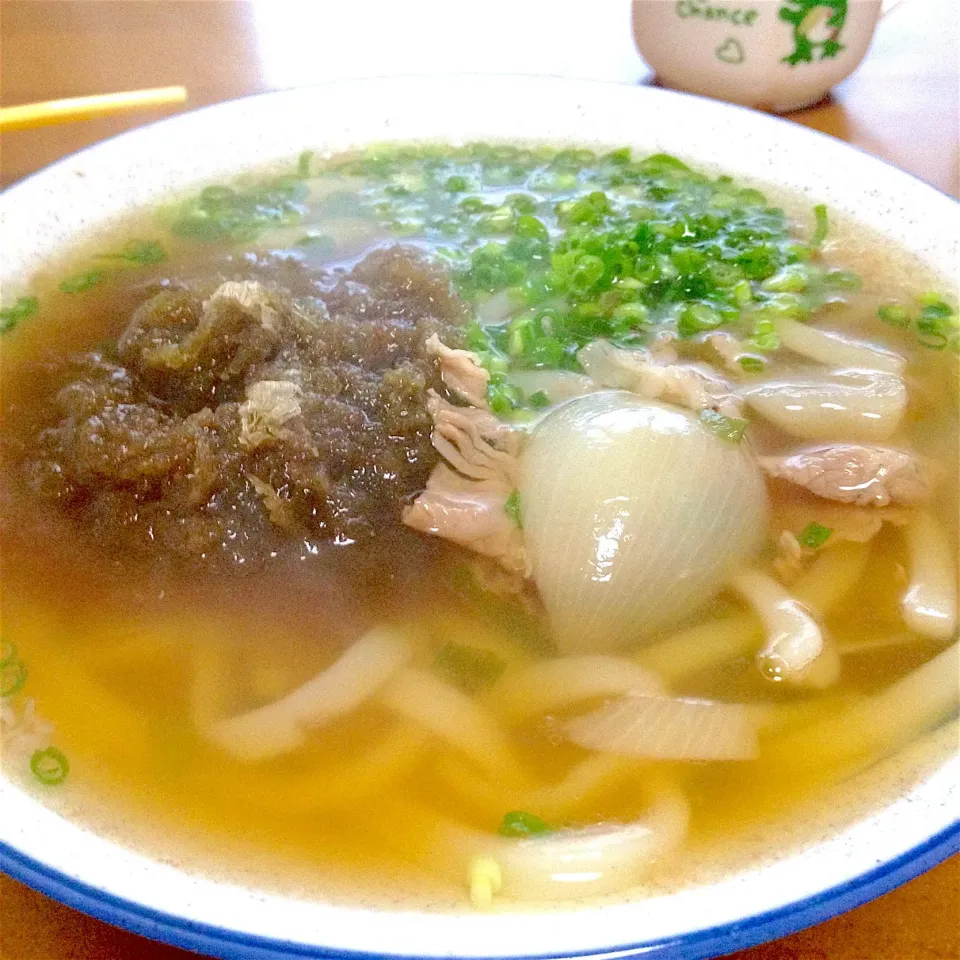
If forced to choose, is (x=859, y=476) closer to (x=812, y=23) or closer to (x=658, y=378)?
(x=658, y=378)

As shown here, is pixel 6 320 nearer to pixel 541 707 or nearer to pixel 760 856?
pixel 541 707

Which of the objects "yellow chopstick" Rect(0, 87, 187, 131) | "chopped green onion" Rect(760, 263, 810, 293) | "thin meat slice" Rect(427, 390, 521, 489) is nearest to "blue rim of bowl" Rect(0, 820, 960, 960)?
"thin meat slice" Rect(427, 390, 521, 489)

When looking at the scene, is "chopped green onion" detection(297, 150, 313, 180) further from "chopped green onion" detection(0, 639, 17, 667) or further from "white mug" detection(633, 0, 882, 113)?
"chopped green onion" detection(0, 639, 17, 667)

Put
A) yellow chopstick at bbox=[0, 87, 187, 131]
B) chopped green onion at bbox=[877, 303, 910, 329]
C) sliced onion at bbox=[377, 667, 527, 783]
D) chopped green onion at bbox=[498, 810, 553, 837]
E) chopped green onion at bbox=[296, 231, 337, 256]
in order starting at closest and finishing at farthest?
1. chopped green onion at bbox=[498, 810, 553, 837]
2. sliced onion at bbox=[377, 667, 527, 783]
3. chopped green onion at bbox=[877, 303, 910, 329]
4. chopped green onion at bbox=[296, 231, 337, 256]
5. yellow chopstick at bbox=[0, 87, 187, 131]

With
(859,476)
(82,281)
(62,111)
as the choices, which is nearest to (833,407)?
(859,476)

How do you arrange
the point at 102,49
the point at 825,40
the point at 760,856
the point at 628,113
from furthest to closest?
the point at 102,49 → the point at 825,40 → the point at 628,113 → the point at 760,856

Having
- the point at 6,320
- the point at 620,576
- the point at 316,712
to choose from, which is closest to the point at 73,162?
the point at 6,320
